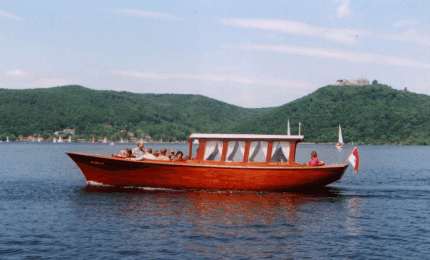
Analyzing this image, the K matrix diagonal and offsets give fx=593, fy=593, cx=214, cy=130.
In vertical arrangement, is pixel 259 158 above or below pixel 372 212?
above

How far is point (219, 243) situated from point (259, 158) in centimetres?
1220

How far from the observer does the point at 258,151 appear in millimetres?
31031

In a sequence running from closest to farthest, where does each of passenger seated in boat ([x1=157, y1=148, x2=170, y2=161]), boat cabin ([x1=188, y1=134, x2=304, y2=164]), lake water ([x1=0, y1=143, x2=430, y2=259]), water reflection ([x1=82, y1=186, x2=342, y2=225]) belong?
lake water ([x1=0, y1=143, x2=430, y2=259]) → water reflection ([x1=82, y1=186, x2=342, y2=225]) → boat cabin ([x1=188, y1=134, x2=304, y2=164]) → passenger seated in boat ([x1=157, y1=148, x2=170, y2=161])

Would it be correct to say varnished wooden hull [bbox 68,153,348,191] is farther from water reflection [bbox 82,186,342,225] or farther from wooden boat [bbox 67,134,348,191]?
water reflection [bbox 82,186,342,225]

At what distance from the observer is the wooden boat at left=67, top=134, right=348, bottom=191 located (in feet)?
99.9

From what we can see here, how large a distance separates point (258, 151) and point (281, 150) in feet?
4.05

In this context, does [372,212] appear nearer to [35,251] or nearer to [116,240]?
[116,240]

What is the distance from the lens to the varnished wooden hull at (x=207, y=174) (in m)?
30.4

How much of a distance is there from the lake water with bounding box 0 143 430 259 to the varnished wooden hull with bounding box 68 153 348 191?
603 mm

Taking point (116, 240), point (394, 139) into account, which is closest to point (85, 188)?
point (116, 240)

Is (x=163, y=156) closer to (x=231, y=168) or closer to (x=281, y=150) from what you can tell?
(x=231, y=168)

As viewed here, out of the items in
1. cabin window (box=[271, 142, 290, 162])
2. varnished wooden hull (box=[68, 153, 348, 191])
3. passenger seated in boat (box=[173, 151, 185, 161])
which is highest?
Result: cabin window (box=[271, 142, 290, 162])

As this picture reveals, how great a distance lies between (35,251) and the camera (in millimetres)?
17969

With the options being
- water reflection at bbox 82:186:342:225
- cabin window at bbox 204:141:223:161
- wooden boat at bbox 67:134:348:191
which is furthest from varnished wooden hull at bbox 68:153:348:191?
cabin window at bbox 204:141:223:161
